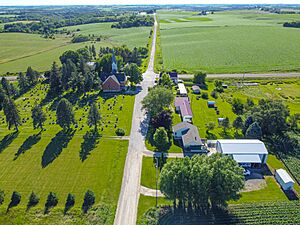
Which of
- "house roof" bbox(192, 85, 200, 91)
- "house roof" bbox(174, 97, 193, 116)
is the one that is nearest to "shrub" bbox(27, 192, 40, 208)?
"house roof" bbox(174, 97, 193, 116)

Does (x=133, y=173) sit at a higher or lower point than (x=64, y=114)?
lower

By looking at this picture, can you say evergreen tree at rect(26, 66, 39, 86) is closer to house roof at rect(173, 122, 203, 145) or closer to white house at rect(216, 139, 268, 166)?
house roof at rect(173, 122, 203, 145)

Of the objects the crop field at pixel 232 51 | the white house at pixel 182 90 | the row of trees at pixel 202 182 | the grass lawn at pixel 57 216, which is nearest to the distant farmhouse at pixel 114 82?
the white house at pixel 182 90

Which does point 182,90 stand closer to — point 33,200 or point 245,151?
point 245,151

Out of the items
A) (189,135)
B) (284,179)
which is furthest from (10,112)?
(284,179)

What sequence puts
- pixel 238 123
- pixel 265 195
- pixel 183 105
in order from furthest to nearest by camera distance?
pixel 183 105 < pixel 238 123 < pixel 265 195
